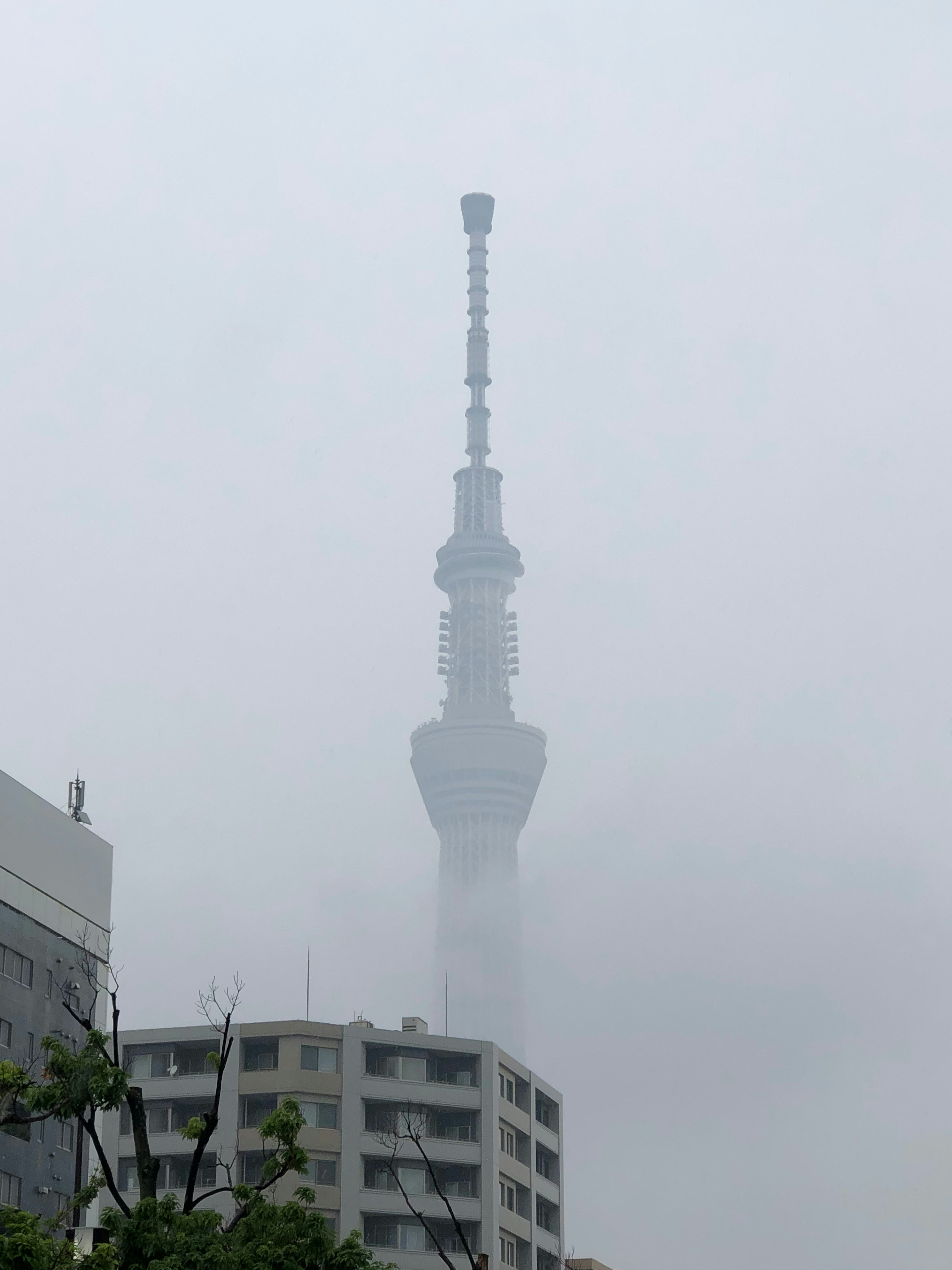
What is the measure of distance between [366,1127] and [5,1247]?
6947 centimetres

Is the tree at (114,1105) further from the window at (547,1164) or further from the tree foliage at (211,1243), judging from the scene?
the window at (547,1164)

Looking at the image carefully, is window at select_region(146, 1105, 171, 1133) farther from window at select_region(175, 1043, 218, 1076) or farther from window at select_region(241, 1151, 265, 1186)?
window at select_region(241, 1151, 265, 1186)

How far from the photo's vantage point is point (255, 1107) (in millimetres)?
93688

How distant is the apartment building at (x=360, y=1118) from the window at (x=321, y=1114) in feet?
0.20

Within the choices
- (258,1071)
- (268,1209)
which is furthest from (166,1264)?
(258,1071)

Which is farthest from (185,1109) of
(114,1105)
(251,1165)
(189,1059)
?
(114,1105)

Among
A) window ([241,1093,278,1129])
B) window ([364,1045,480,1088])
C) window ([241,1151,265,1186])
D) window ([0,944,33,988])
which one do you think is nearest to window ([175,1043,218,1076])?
window ([241,1093,278,1129])

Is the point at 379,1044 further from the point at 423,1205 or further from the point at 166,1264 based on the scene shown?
the point at 166,1264

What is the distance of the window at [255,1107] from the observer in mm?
93062

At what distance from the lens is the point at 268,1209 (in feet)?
106

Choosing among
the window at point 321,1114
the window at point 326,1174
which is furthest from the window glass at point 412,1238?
the window at point 321,1114

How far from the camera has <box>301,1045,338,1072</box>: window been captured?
308 feet

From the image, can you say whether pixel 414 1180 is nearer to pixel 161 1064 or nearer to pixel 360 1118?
pixel 360 1118

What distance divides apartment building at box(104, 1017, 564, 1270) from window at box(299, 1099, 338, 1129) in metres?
0.06
